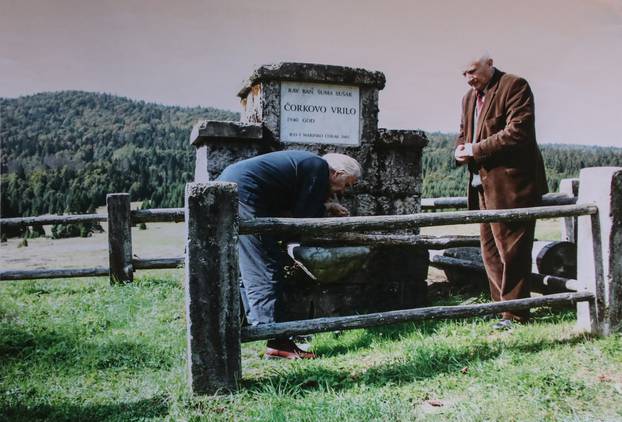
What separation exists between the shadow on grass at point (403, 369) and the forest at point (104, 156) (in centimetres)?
270

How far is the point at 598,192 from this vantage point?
3654 millimetres

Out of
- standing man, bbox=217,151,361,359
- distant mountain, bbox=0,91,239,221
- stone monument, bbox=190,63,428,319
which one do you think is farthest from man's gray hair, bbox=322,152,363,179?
distant mountain, bbox=0,91,239,221

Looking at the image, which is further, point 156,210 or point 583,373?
point 156,210

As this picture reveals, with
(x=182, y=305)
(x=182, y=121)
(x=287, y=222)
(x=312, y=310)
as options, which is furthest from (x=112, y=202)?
(x=182, y=121)

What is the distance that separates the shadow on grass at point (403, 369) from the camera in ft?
9.59

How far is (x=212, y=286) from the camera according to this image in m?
2.76

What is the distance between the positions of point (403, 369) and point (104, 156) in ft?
77.1

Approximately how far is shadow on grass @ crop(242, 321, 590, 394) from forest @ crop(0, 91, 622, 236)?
2701 millimetres

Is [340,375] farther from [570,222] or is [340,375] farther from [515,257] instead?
[570,222]

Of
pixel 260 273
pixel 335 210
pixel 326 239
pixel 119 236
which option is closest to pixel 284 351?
pixel 260 273

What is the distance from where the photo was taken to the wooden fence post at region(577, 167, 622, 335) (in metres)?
3.56

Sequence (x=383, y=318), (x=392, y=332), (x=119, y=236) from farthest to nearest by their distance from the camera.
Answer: (x=119, y=236) < (x=392, y=332) < (x=383, y=318)

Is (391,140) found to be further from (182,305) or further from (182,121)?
(182,121)

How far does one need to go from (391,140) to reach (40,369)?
143 inches
